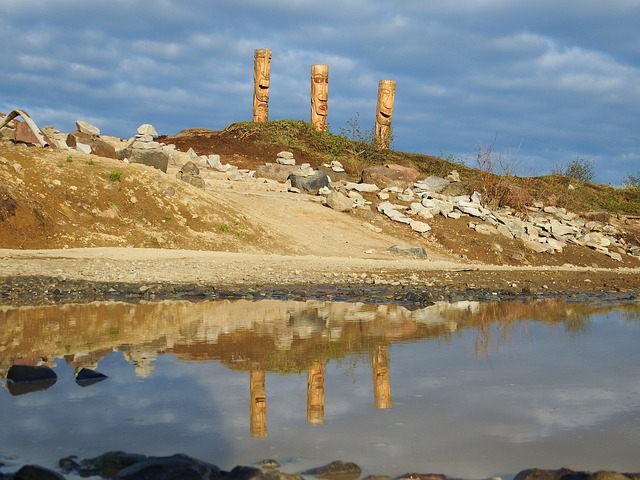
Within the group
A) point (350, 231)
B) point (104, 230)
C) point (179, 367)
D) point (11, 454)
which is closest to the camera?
point (11, 454)

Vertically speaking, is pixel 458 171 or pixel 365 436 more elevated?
pixel 458 171

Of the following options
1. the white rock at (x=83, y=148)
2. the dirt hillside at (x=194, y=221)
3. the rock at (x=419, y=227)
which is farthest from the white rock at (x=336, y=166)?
the white rock at (x=83, y=148)

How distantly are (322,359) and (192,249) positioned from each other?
1176 centimetres

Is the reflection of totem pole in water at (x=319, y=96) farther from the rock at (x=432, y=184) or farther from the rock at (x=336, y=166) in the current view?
the rock at (x=432, y=184)

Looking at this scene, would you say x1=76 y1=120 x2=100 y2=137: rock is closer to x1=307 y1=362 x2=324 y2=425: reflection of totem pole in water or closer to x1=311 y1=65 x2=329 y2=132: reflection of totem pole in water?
x1=311 y1=65 x2=329 y2=132: reflection of totem pole in water

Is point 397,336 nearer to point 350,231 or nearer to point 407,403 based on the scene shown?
point 407,403

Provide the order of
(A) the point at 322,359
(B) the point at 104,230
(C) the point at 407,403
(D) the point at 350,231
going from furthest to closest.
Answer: (D) the point at 350,231, (B) the point at 104,230, (A) the point at 322,359, (C) the point at 407,403

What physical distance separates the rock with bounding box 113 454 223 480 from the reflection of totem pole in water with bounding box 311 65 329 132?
111 ft

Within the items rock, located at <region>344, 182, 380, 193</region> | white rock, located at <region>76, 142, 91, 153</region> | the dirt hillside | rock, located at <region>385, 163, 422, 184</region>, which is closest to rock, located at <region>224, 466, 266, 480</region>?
the dirt hillside

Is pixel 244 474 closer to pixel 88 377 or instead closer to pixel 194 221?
pixel 88 377

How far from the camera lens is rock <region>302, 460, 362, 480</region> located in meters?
4.49

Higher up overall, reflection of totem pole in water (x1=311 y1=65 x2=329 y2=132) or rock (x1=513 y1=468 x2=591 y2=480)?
reflection of totem pole in water (x1=311 y1=65 x2=329 y2=132)

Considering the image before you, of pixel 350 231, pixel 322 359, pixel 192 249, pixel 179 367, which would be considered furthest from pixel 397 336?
pixel 350 231

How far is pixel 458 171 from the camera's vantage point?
35625 mm
